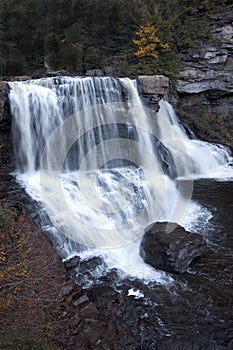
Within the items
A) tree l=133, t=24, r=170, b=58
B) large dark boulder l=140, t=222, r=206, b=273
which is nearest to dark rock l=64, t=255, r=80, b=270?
large dark boulder l=140, t=222, r=206, b=273

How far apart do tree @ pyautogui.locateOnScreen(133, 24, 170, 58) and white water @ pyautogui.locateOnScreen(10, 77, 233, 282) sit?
548 centimetres

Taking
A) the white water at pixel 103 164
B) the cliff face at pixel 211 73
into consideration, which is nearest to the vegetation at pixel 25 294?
the white water at pixel 103 164

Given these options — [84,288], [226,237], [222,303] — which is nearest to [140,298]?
[84,288]

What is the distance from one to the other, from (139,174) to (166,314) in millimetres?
6363

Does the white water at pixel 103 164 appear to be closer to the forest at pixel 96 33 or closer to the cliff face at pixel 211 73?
the cliff face at pixel 211 73

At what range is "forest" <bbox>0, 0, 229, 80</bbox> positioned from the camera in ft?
65.2

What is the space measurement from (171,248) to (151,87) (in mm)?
9165

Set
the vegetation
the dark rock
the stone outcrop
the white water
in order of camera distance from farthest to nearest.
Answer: the stone outcrop
the white water
the dark rock
the vegetation

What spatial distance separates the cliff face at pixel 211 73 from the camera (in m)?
19.7

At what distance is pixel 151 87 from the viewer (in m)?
15.0

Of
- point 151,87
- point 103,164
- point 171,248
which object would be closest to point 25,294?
point 171,248

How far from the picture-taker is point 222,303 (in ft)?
21.7

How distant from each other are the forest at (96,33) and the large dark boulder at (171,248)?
12.6 m

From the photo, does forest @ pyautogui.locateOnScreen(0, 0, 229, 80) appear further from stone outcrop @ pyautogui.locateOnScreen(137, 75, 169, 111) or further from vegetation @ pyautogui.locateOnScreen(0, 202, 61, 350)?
vegetation @ pyautogui.locateOnScreen(0, 202, 61, 350)
